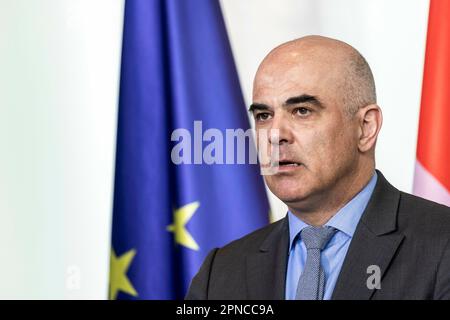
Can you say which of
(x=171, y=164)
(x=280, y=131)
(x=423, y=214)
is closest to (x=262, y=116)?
(x=280, y=131)

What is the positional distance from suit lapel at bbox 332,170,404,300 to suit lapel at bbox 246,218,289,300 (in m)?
0.16

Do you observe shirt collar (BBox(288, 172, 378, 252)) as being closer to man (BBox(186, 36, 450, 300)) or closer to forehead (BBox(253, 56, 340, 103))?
man (BBox(186, 36, 450, 300))

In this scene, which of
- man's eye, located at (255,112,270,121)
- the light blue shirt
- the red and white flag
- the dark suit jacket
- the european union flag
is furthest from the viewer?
the european union flag

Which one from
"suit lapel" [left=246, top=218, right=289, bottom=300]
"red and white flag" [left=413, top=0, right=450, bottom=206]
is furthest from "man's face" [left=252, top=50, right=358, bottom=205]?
"red and white flag" [left=413, top=0, right=450, bottom=206]

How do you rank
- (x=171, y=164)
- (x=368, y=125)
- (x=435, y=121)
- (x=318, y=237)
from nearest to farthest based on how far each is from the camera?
(x=318, y=237) < (x=368, y=125) < (x=435, y=121) < (x=171, y=164)

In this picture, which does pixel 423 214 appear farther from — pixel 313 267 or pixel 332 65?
pixel 332 65

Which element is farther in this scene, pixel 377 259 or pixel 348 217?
pixel 348 217

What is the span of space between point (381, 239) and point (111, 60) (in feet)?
4.29

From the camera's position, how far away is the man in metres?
1.63

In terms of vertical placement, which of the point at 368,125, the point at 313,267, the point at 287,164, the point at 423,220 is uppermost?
the point at 368,125

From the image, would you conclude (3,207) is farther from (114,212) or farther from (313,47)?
(313,47)

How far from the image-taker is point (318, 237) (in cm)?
172

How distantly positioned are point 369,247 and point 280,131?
323 millimetres

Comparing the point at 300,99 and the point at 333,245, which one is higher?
the point at 300,99
